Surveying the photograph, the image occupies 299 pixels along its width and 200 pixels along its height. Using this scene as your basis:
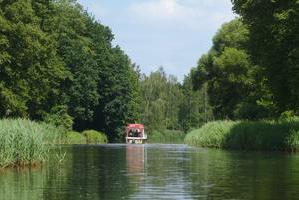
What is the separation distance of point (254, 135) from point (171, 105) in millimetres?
121979

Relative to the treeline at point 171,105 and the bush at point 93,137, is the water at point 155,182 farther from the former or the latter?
the treeline at point 171,105

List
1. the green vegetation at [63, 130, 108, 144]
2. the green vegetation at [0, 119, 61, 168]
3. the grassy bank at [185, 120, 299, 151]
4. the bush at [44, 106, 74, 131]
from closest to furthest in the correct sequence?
the green vegetation at [0, 119, 61, 168] < the grassy bank at [185, 120, 299, 151] < the bush at [44, 106, 74, 131] < the green vegetation at [63, 130, 108, 144]

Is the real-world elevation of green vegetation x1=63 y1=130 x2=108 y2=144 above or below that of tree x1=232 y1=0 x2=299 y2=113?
below

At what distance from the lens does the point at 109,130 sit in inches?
4528

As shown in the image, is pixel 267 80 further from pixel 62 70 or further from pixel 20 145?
pixel 62 70

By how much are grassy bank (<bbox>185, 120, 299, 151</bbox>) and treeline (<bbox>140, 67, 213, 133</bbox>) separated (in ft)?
289

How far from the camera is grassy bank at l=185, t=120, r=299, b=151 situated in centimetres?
5100

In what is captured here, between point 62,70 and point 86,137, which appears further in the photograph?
point 86,137

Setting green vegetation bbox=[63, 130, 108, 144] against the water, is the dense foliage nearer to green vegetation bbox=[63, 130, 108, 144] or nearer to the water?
green vegetation bbox=[63, 130, 108, 144]

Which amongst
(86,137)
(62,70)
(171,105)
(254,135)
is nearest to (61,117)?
(62,70)

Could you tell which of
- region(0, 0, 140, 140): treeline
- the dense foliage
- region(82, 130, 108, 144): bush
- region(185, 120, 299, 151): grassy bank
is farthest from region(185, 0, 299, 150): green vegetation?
region(82, 130, 108, 144): bush

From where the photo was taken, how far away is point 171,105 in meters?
177

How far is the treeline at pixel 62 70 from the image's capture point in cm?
6400

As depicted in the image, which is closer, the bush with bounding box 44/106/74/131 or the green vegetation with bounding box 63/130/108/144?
the bush with bounding box 44/106/74/131
